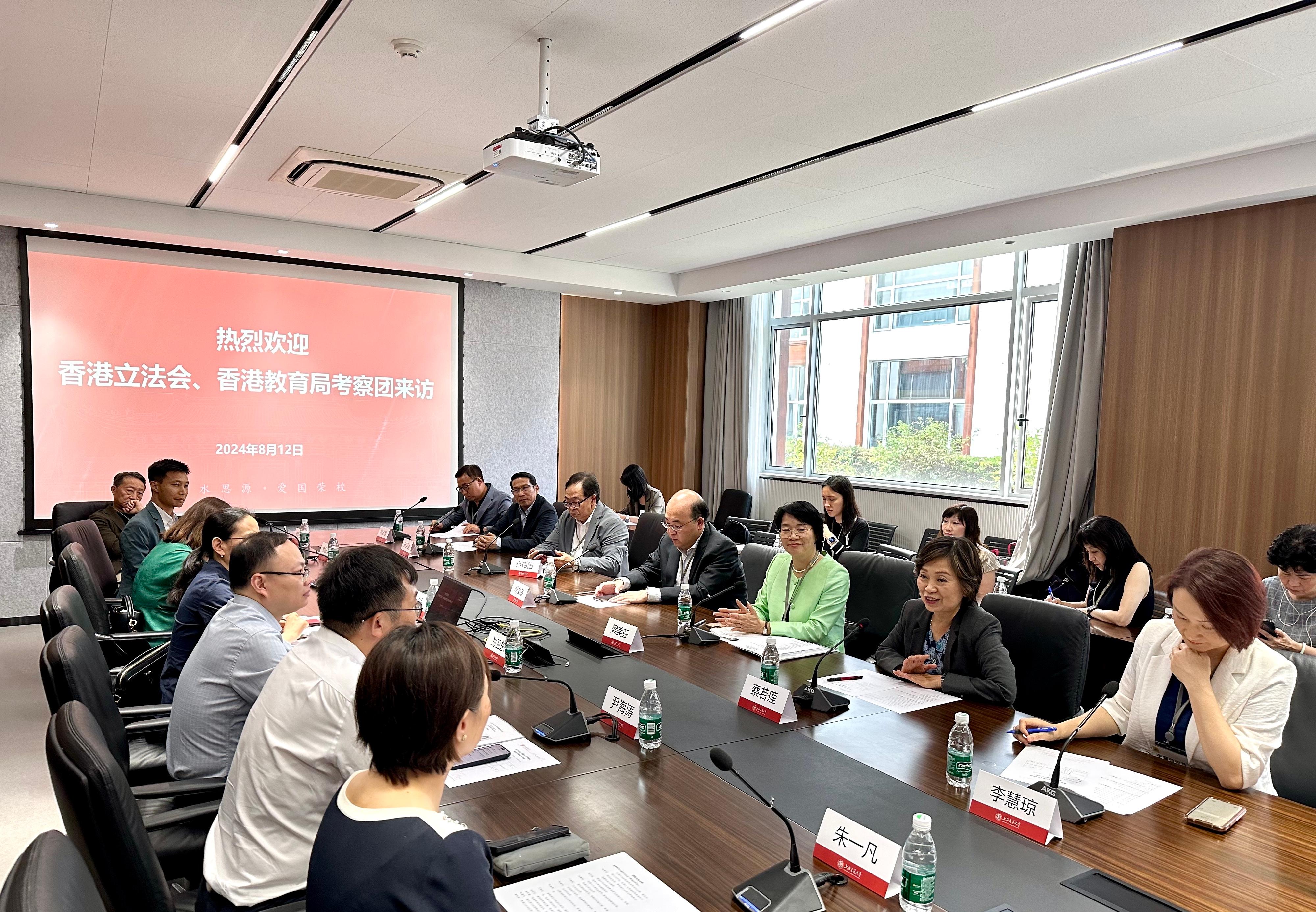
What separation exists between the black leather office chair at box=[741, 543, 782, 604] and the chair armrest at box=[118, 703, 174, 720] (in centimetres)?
254

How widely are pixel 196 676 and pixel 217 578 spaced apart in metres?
0.71

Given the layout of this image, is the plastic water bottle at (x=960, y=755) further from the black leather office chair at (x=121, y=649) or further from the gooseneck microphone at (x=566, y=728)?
the black leather office chair at (x=121, y=649)

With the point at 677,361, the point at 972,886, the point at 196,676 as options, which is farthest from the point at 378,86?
the point at 677,361

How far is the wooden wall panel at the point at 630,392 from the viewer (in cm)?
870

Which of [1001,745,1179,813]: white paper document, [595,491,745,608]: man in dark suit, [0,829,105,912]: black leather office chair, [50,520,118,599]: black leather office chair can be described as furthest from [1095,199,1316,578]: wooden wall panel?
[50,520,118,599]: black leather office chair

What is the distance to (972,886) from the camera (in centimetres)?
152

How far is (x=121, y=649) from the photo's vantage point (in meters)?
3.67

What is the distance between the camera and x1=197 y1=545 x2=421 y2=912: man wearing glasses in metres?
1.61

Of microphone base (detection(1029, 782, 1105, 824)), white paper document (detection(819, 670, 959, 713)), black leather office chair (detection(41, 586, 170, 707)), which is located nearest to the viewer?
microphone base (detection(1029, 782, 1105, 824))

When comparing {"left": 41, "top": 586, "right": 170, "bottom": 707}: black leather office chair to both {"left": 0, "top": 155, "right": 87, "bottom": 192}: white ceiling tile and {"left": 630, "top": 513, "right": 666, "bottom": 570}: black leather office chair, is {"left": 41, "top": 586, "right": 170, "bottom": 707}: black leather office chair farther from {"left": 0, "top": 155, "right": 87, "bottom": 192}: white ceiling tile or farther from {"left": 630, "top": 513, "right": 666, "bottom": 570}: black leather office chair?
{"left": 0, "top": 155, "right": 87, "bottom": 192}: white ceiling tile

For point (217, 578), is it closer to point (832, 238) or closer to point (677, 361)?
point (832, 238)

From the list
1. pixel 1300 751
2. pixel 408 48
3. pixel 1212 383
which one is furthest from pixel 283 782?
pixel 1212 383

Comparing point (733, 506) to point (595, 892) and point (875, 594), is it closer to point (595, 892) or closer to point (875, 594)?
point (875, 594)

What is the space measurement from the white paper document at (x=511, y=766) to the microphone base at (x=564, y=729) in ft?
0.13
